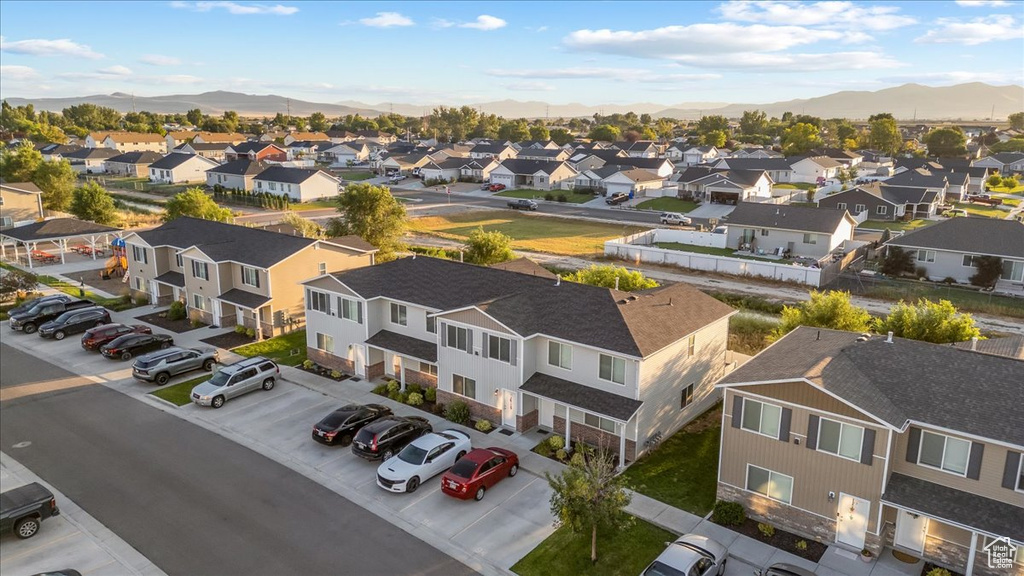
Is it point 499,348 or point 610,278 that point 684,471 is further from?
point 610,278

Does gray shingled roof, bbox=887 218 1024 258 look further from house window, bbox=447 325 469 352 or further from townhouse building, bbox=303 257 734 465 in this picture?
house window, bbox=447 325 469 352

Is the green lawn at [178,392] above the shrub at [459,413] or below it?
below

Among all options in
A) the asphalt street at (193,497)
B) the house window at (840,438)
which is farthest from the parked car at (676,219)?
the asphalt street at (193,497)

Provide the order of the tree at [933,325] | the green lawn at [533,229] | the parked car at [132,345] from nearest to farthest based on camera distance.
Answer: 1. the tree at [933,325]
2. the parked car at [132,345]
3. the green lawn at [533,229]

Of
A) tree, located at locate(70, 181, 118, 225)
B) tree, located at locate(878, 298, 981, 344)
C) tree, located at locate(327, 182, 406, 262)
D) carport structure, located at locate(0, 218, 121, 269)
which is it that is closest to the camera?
tree, located at locate(878, 298, 981, 344)

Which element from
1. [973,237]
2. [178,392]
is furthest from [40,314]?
[973,237]

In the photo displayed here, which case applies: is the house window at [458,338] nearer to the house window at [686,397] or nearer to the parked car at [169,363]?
the house window at [686,397]

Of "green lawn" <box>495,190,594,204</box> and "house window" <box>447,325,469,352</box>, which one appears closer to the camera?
"house window" <box>447,325,469,352</box>

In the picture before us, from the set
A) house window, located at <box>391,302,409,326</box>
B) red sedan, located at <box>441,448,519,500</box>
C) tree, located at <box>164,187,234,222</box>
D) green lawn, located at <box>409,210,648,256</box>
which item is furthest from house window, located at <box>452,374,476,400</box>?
tree, located at <box>164,187,234,222</box>
